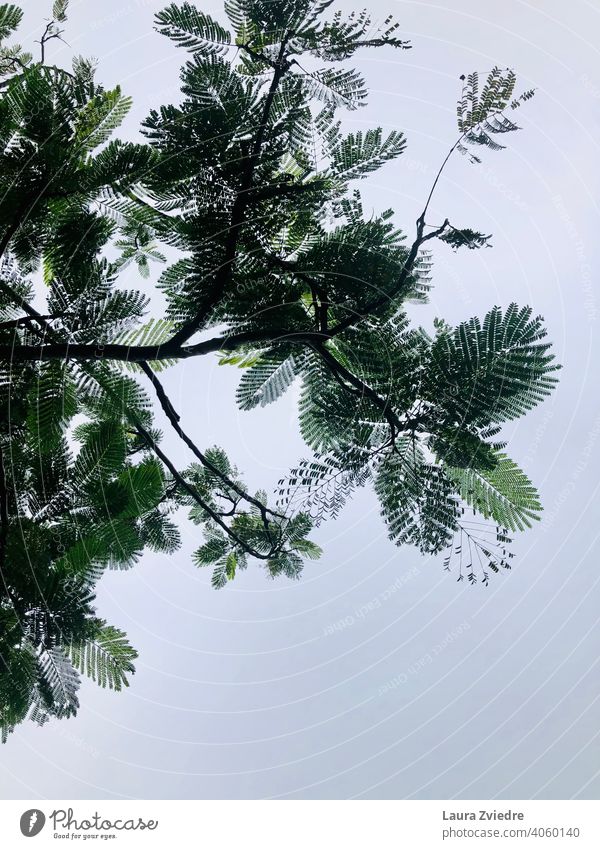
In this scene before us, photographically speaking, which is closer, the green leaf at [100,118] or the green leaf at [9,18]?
the green leaf at [100,118]

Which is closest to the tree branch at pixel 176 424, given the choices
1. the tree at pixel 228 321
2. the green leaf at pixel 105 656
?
the tree at pixel 228 321

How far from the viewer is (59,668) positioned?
0.61 metres

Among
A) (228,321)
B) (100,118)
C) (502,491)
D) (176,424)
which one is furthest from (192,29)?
(502,491)

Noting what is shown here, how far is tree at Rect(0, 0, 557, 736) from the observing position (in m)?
0.59

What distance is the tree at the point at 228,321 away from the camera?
1.94ft

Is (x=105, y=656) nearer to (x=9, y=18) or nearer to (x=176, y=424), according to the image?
(x=176, y=424)

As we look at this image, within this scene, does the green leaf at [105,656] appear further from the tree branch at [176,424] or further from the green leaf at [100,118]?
the green leaf at [100,118]

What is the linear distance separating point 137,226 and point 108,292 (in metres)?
0.12

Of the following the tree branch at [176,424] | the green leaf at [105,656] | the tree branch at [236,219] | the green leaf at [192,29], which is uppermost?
the green leaf at [192,29]

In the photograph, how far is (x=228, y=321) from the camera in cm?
63

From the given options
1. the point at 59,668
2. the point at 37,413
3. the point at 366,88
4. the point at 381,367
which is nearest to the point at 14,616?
the point at 59,668

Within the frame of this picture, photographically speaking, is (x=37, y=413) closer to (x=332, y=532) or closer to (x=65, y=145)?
(x=65, y=145)

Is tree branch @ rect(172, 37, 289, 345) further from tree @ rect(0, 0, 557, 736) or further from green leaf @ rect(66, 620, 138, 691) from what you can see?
green leaf @ rect(66, 620, 138, 691)

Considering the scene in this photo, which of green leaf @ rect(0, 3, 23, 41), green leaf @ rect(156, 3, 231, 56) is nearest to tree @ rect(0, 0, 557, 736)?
green leaf @ rect(156, 3, 231, 56)
